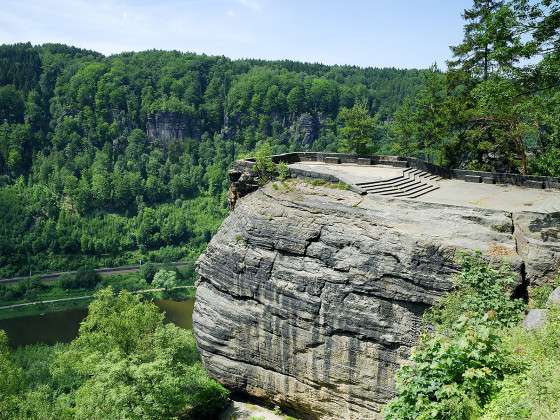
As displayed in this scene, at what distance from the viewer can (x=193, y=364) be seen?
2706 cm

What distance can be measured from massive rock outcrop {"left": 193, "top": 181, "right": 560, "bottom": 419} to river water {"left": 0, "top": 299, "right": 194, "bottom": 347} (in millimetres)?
41599

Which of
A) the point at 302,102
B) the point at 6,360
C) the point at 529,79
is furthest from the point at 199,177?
the point at 529,79

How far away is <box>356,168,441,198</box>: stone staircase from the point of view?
22594mm

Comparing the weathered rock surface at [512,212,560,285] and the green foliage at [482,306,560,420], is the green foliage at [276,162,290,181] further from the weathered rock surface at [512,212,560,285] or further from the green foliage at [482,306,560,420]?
the green foliage at [482,306,560,420]

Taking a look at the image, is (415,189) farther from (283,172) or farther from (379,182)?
(283,172)

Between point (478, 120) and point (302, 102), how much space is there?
115 meters

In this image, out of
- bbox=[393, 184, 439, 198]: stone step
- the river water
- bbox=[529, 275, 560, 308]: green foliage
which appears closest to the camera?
bbox=[529, 275, 560, 308]: green foliage

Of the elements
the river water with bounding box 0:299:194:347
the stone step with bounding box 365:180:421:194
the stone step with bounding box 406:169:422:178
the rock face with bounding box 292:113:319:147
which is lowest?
the river water with bounding box 0:299:194:347

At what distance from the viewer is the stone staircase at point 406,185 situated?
74.1 feet

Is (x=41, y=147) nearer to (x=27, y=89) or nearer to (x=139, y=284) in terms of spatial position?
(x=27, y=89)

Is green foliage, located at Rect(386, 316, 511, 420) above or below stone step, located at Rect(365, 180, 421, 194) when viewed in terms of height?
below

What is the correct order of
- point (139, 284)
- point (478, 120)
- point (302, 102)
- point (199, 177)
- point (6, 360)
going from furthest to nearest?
point (302, 102), point (199, 177), point (139, 284), point (478, 120), point (6, 360)

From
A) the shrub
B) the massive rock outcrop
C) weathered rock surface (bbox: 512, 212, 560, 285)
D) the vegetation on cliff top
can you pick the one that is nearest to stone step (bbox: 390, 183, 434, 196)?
the massive rock outcrop

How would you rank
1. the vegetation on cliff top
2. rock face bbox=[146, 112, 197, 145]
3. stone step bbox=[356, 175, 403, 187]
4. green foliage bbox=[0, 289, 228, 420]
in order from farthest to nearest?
rock face bbox=[146, 112, 197, 145]
stone step bbox=[356, 175, 403, 187]
green foliage bbox=[0, 289, 228, 420]
the vegetation on cliff top
